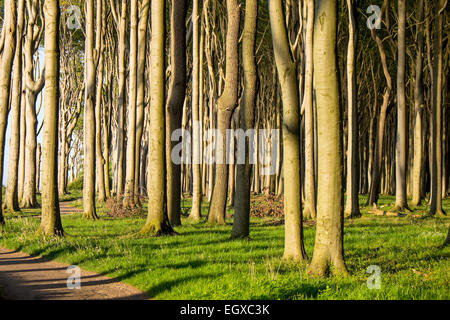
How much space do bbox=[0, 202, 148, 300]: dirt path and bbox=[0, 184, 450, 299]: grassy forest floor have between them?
25 centimetres

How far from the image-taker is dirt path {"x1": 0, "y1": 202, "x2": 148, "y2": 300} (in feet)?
21.3

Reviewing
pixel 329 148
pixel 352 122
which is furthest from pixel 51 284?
pixel 352 122

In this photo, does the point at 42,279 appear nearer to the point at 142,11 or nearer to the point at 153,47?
the point at 153,47

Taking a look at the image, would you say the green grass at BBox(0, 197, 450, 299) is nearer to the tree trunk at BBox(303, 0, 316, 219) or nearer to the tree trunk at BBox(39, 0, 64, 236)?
the tree trunk at BBox(39, 0, 64, 236)

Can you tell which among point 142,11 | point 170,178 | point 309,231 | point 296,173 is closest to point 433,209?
point 309,231

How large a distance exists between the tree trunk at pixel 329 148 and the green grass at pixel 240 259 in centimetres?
37

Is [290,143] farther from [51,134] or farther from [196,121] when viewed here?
[196,121]

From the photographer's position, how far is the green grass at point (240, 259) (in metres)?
6.18

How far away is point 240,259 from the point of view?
8.63m

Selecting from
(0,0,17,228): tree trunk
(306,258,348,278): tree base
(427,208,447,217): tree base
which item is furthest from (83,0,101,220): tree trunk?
(427,208,447,217): tree base

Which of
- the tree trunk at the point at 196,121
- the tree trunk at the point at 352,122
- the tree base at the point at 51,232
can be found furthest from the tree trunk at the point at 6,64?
the tree trunk at the point at 352,122

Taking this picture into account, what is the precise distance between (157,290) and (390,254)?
4.74m

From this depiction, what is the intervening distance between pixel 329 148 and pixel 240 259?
9.01 feet

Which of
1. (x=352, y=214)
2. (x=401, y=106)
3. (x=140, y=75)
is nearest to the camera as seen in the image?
(x=352, y=214)
